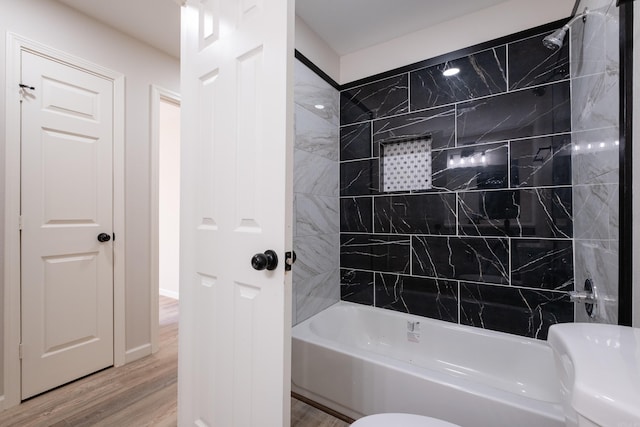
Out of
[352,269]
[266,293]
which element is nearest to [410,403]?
[266,293]

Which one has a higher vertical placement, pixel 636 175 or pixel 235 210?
pixel 636 175

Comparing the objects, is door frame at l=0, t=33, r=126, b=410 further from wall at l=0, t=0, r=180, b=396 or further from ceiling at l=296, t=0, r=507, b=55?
ceiling at l=296, t=0, r=507, b=55

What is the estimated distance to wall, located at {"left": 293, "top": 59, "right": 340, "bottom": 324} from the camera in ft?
6.38

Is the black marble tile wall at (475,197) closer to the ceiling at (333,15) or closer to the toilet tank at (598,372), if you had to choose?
the ceiling at (333,15)

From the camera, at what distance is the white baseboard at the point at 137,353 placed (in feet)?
6.75

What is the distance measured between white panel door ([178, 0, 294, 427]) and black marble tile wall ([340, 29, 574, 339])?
1446 millimetres

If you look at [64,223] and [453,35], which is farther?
[453,35]

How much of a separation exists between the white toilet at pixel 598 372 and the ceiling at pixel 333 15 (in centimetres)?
206

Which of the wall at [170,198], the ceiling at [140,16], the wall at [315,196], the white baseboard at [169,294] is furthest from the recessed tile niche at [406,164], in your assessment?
the white baseboard at [169,294]

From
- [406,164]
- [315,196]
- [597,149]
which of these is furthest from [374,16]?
[597,149]

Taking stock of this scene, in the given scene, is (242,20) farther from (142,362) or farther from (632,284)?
(142,362)

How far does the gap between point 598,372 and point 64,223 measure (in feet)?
8.30

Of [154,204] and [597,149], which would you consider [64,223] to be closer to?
[154,204]

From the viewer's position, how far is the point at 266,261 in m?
0.91
